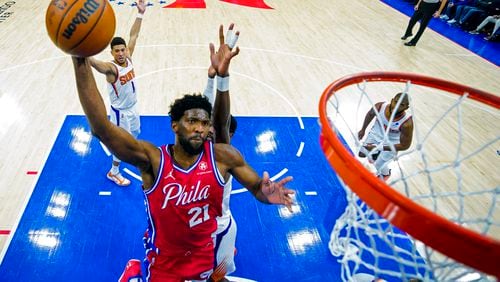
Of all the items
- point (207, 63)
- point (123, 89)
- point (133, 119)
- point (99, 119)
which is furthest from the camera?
point (207, 63)

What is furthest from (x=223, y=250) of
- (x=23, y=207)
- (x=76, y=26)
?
(x=23, y=207)

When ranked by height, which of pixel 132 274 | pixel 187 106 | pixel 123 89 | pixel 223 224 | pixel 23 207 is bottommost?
pixel 23 207

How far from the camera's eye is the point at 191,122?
2.28 metres

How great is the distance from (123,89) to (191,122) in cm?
195

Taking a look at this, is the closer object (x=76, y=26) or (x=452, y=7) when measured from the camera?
(x=76, y=26)

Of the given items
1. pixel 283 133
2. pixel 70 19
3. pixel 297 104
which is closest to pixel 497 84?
pixel 297 104

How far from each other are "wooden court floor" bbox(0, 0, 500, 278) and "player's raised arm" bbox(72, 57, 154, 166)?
242cm

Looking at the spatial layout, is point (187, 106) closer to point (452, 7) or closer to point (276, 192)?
point (276, 192)

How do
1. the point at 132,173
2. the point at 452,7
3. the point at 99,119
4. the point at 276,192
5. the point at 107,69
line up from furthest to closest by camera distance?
the point at 452,7, the point at 132,173, the point at 107,69, the point at 276,192, the point at 99,119

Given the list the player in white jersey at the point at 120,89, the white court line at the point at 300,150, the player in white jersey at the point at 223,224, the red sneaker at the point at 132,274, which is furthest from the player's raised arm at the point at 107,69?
the white court line at the point at 300,150

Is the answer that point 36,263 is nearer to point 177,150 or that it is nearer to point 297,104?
point 177,150

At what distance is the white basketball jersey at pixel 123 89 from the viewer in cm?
380

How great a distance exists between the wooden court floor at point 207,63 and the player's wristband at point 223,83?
8.95ft

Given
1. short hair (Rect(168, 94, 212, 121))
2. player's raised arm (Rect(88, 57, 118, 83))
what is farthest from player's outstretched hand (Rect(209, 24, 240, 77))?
player's raised arm (Rect(88, 57, 118, 83))
